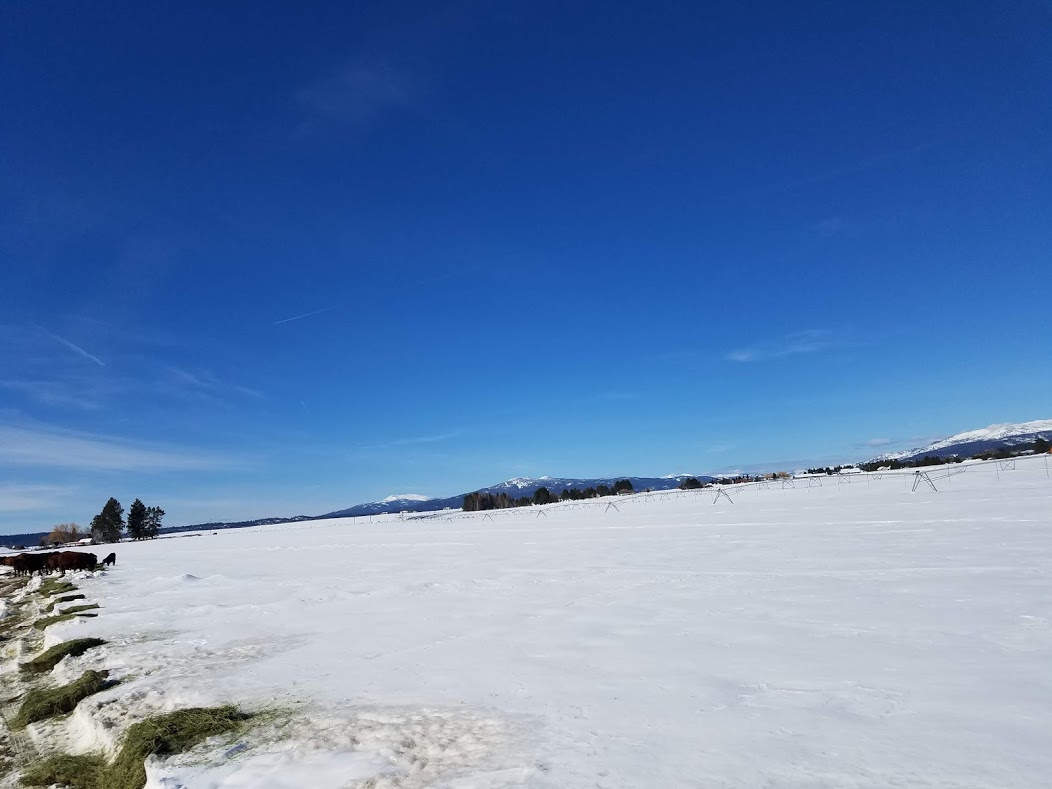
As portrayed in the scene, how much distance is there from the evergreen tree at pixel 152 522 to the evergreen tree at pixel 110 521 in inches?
213

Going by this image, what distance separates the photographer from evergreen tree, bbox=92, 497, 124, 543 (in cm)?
12175

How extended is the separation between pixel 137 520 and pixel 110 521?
21.6 feet

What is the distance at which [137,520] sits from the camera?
121000mm

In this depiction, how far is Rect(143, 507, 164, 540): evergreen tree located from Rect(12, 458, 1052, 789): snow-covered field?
13019 cm

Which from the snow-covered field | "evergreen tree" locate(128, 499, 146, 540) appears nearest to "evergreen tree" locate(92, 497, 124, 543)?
"evergreen tree" locate(128, 499, 146, 540)

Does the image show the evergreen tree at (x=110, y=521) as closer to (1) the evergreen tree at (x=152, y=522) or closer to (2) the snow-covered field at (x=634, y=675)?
(1) the evergreen tree at (x=152, y=522)

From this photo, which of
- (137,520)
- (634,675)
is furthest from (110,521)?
(634,675)

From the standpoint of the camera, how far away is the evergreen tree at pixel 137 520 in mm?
120188

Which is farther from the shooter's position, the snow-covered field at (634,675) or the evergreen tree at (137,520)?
the evergreen tree at (137,520)

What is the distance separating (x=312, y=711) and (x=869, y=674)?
6032mm

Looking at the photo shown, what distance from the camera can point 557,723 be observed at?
5418 millimetres

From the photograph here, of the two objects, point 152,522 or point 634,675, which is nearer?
point 634,675

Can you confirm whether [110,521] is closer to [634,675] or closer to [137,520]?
[137,520]

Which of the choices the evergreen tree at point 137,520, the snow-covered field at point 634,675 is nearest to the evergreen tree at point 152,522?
the evergreen tree at point 137,520
